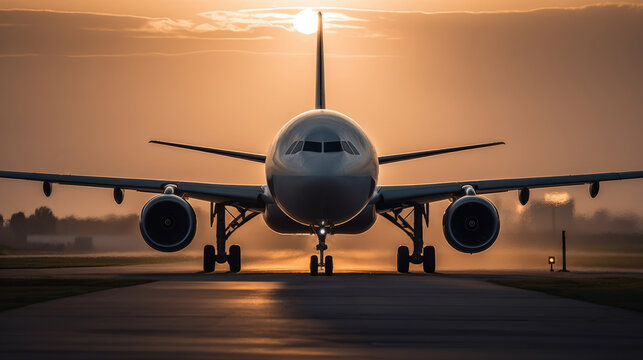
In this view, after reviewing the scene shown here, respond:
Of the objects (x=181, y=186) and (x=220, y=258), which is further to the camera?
(x=220, y=258)

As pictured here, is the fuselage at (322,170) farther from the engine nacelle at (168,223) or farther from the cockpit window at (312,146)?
the engine nacelle at (168,223)

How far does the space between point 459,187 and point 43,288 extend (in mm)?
14806

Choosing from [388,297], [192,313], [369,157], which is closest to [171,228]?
[369,157]

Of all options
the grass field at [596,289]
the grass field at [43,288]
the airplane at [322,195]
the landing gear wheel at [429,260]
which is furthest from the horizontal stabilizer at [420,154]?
the grass field at [43,288]

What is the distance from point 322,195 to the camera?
2717cm

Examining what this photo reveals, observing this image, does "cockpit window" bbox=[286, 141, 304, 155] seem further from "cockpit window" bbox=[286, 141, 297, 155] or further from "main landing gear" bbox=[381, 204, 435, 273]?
"main landing gear" bbox=[381, 204, 435, 273]

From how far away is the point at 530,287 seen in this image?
886 inches

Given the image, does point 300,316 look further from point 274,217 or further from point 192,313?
point 274,217

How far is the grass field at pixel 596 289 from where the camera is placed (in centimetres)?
1791

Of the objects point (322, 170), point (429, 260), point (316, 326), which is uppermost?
point (322, 170)

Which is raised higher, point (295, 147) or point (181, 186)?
point (295, 147)

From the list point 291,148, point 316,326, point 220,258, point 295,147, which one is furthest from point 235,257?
point 316,326

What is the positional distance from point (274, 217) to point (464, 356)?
2278 cm

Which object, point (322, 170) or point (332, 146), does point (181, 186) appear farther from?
point (322, 170)
